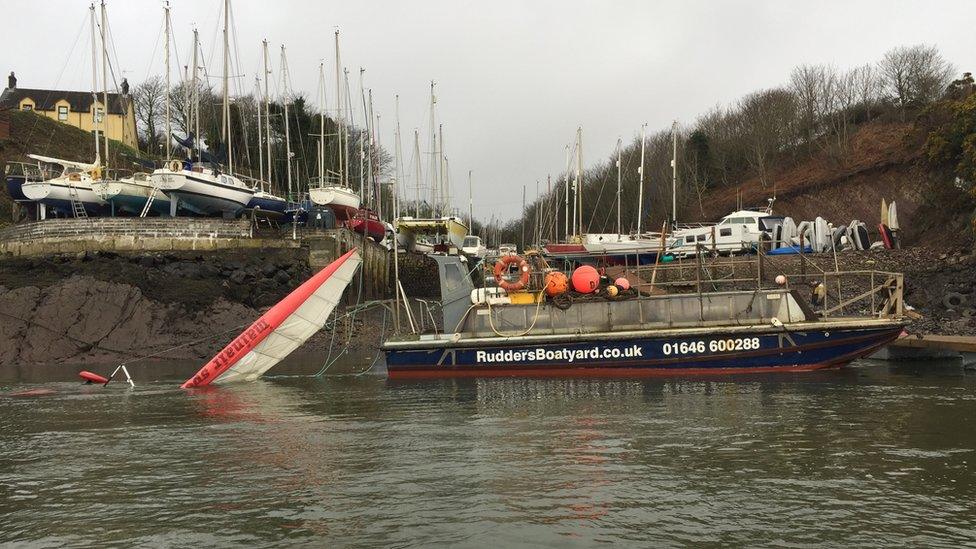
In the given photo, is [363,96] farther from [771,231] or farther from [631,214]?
A: [771,231]

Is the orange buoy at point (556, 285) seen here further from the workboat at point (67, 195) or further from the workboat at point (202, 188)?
the workboat at point (67, 195)

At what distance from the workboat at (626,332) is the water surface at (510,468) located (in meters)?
1.82

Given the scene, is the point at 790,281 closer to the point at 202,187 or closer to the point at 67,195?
the point at 202,187

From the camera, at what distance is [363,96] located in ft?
201

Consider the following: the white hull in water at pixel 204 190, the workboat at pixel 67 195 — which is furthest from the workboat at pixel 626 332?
the workboat at pixel 67 195

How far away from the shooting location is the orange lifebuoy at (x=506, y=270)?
22734 mm

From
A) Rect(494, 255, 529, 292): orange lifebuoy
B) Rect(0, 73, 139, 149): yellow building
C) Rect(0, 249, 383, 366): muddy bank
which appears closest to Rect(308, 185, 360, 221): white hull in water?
Rect(0, 249, 383, 366): muddy bank

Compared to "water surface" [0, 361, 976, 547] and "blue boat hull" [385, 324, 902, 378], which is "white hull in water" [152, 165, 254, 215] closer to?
"water surface" [0, 361, 976, 547]

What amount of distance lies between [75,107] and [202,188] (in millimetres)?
45744

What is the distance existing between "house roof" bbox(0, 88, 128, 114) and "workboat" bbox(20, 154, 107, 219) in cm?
3563

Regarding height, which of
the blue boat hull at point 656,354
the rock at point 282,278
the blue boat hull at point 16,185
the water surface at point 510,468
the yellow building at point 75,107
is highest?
the yellow building at point 75,107

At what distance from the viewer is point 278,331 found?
2302 centimetres

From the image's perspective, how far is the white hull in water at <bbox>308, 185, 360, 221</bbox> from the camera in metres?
49.2

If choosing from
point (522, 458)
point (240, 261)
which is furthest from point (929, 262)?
point (240, 261)
